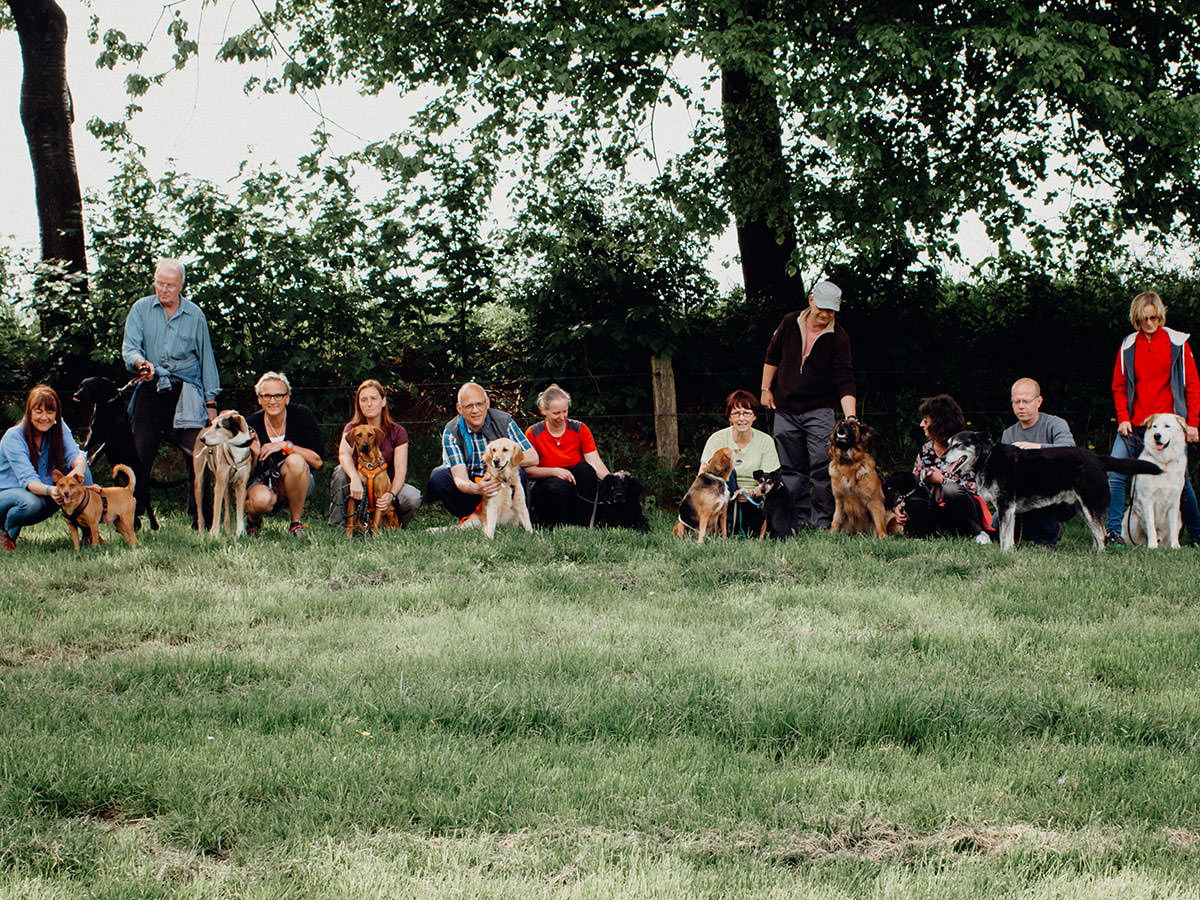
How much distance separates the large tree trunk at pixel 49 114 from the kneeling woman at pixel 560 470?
6.11 meters

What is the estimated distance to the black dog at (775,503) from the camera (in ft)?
24.9

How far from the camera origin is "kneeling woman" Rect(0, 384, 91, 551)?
6.92 meters

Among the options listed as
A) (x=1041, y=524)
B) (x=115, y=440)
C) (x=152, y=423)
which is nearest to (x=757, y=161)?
(x=1041, y=524)

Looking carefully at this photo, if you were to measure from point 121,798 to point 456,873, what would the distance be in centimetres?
111

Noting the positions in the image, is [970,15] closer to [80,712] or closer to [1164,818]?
[1164,818]

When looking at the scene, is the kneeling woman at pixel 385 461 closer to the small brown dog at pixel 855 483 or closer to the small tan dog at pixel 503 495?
the small tan dog at pixel 503 495

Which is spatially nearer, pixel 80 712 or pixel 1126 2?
pixel 80 712

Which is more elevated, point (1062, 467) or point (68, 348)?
point (68, 348)

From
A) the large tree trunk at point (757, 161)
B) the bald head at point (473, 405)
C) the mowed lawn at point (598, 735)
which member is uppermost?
the large tree trunk at point (757, 161)

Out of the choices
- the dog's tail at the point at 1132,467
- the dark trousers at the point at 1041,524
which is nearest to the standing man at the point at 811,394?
the dark trousers at the point at 1041,524

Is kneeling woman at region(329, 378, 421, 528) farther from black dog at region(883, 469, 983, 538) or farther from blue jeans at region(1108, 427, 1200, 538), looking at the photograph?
blue jeans at region(1108, 427, 1200, 538)

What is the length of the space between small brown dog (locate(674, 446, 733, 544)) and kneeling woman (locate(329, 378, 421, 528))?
2093mm

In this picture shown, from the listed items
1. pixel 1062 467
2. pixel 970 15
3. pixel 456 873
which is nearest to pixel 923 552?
pixel 1062 467

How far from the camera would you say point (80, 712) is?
367cm
